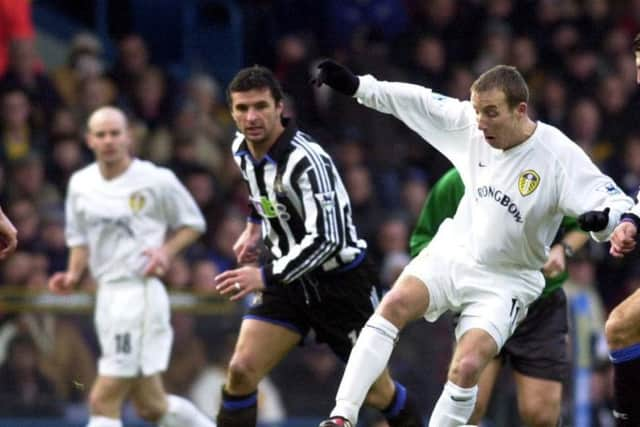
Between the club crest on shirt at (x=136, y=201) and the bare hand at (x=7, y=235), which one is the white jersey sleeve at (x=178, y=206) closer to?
the club crest on shirt at (x=136, y=201)

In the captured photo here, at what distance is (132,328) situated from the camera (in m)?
10.7

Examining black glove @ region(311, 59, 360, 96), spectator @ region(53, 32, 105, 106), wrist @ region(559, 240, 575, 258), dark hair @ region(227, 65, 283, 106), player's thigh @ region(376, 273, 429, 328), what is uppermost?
black glove @ region(311, 59, 360, 96)

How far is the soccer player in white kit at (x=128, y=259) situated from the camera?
35.0 ft

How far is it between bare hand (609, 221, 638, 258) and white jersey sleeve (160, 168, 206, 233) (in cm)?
351

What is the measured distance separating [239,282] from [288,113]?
267 inches

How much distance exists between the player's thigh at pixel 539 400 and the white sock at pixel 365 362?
1713mm

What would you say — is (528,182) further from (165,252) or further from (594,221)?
(165,252)

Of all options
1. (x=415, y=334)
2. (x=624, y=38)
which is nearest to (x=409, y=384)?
(x=415, y=334)

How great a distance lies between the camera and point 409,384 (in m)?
13.2

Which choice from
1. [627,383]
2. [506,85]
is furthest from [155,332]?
[627,383]

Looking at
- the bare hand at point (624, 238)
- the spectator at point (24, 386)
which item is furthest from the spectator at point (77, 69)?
the bare hand at point (624, 238)

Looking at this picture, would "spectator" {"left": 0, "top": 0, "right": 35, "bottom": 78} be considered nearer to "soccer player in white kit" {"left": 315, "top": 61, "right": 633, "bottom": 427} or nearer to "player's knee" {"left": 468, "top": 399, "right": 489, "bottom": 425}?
"soccer player in white kit" {"left": 315, "top": 61, "right": 633, "bottom": 427}

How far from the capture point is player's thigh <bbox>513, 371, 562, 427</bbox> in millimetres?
9820

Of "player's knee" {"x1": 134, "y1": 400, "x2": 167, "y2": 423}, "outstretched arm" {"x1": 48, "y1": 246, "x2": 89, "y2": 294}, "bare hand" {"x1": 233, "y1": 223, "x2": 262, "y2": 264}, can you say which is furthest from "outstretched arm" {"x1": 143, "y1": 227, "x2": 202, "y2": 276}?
"bare hand" {"x1": 233, "y1": 223, "x2": 262, "y2": 264}
